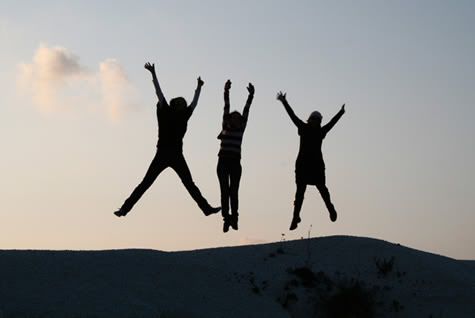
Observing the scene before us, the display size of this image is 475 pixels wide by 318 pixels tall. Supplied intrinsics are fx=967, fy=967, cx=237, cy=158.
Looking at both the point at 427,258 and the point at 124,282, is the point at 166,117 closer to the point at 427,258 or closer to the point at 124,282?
the point at 124,282

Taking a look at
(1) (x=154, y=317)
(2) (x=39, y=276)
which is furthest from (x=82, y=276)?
(1) (x=154, y=317)

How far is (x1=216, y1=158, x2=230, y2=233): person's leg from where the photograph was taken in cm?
1677

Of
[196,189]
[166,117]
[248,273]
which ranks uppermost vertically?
[166,117]

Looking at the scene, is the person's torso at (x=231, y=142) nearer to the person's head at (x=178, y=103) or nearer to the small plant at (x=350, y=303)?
the person's head at (x=178, y=103)

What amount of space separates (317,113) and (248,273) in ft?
12.8

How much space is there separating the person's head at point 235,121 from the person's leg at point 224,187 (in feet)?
2.02

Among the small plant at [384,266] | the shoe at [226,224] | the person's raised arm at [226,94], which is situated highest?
the person's raised arm at [226,94]

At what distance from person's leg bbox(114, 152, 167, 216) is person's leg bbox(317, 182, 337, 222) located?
9.81 feet

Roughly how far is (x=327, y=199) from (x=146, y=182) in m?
3.36

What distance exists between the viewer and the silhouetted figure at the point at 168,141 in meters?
16.2

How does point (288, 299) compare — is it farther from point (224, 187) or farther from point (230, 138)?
point (230, 138)

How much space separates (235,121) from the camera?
16703 mm

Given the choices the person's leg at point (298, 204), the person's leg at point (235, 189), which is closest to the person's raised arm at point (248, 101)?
the person's leg at point (235, 189)

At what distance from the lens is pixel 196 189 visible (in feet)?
54.8
